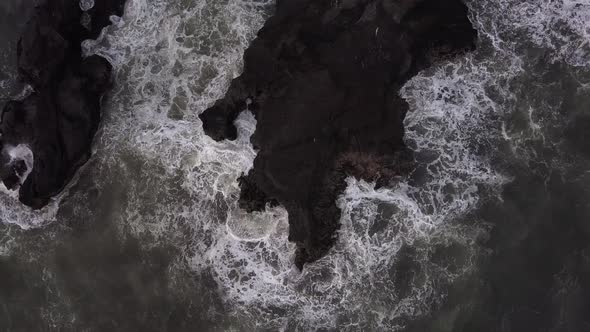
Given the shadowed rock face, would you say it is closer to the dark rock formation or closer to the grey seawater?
the grey seawater

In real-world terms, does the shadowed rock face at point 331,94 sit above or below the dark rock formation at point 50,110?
above

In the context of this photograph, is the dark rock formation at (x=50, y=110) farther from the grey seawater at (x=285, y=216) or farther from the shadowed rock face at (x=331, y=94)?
the shadowed rock face at (x=331, y=94)

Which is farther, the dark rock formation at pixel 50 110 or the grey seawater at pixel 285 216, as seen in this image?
the dark rock formation at pixel 50 110

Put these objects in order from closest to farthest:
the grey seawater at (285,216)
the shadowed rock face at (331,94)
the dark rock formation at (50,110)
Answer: the shadowed rock face at (331,94), the grey seawater at (285,216), the dark rock formation at (50,110)

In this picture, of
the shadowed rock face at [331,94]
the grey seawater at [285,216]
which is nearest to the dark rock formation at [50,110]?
the grey seawater at [285,216]

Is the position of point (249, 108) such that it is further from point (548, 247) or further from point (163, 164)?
point (548, 247)

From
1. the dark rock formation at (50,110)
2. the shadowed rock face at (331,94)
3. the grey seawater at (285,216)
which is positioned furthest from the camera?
the dark rock formation at (50,110)

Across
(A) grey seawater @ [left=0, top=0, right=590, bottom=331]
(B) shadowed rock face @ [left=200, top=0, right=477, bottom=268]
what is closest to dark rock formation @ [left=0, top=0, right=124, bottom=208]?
(A) grey seawater @ [left=0, top=0, right=590, bottom=331]
